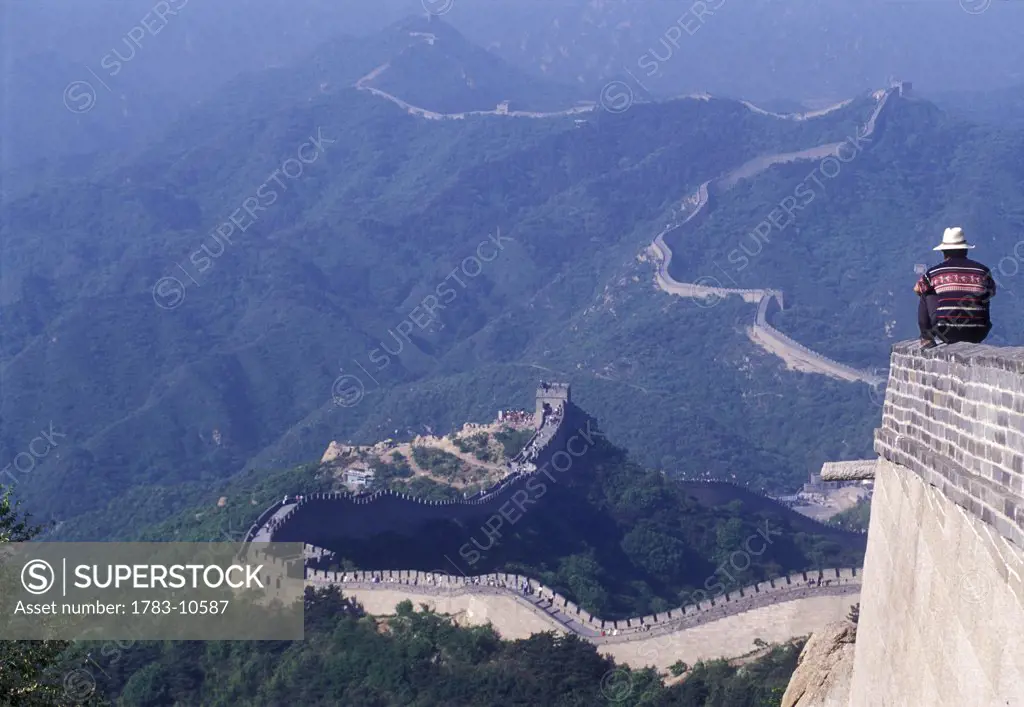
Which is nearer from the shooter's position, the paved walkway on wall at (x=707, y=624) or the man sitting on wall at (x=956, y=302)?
the man sitting on wall at (x=956, y=302)

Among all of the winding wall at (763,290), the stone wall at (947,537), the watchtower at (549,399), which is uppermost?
the winding wall at (763,290)

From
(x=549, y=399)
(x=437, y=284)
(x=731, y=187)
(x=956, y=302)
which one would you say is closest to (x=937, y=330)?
(x=956, y=302)

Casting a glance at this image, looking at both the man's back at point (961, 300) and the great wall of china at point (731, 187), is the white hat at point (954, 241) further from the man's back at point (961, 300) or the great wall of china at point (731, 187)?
the great wall of china at point (731, 187)

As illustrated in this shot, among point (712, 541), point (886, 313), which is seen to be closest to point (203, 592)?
point (712, 541)

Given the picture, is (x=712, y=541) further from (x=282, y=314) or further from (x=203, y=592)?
(x=282, y=314)

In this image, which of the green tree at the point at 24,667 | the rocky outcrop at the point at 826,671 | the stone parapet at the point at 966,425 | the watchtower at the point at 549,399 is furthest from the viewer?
the watchtower at the point at 549,399

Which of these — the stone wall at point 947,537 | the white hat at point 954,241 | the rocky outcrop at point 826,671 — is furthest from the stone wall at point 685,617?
the white hat at point 954,241
